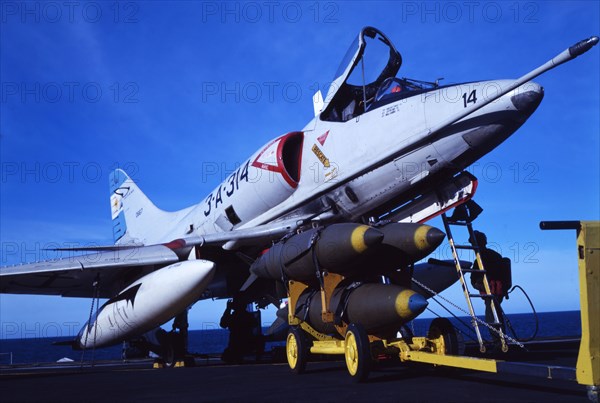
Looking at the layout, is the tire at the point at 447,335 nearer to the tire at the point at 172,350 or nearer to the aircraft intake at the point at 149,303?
the aircraft intake at the point at 149,303

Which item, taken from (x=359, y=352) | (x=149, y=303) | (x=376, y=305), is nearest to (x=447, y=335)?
(x=376, y=305)

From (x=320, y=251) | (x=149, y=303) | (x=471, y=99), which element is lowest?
(x=149, y=303)

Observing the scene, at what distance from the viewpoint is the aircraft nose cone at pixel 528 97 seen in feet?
25.3

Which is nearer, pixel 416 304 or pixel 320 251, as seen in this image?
pixel 416 304

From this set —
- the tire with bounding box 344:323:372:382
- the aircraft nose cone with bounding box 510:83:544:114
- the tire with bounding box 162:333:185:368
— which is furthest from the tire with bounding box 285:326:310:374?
the tire with bounding box 162:333:185:368

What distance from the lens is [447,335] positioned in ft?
24.8

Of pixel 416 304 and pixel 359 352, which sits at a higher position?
pixel 416 304

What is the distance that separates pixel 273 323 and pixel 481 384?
834 cm

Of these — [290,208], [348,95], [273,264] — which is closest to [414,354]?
[273,264]

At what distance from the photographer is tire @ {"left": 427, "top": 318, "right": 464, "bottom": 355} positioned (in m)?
7.52

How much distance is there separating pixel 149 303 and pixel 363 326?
493 cm

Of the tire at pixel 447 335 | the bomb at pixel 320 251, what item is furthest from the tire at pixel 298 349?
the tire at pixel 447 335

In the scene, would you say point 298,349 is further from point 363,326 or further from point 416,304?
point 416,304

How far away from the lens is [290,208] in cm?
1068
